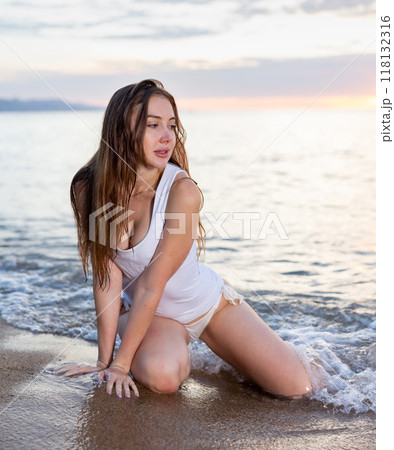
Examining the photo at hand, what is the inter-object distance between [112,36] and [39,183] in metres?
4.56

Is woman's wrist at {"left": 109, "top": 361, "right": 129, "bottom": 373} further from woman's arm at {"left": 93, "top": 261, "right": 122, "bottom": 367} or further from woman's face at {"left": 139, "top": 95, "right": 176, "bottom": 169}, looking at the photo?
woman's face at {"left": 139, "top": 95, "right": 176, "bottom": 169}

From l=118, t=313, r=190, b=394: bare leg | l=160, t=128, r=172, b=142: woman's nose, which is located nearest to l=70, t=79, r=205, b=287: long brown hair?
l=160, t=128, r=172, b=142: woman's nose

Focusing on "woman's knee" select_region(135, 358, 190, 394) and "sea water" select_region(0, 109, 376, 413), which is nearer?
"woman's knee" select_region(135, 358, 190, 394)

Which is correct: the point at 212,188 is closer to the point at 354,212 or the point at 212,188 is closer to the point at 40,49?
the point at 354,212

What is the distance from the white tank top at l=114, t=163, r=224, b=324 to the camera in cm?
281

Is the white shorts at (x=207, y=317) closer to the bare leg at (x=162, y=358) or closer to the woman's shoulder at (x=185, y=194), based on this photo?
the bare leg at (x=162, y=358)

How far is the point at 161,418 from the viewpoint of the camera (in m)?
2.40

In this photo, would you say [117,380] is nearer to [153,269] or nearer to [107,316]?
[107,316]
